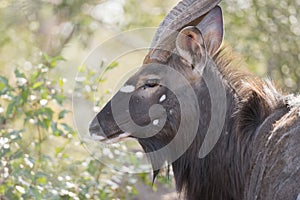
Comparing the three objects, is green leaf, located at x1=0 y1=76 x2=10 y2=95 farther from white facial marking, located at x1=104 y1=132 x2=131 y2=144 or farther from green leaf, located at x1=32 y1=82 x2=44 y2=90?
white facial marking, located at x1=104 y1=132 x2=131 y2=144

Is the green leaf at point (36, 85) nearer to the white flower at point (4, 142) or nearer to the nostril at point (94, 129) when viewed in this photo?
the white flower at point (4, 142)

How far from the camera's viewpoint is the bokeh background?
7.07 meters

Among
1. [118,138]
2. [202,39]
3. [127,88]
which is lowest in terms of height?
[118,138]

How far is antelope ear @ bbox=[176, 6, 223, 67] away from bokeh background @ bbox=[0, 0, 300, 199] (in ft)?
0.83

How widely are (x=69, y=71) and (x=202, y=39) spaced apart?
6264mm

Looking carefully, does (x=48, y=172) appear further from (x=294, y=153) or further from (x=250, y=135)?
(x=294, y=153)

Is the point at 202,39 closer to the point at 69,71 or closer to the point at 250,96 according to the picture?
the point at 250,96

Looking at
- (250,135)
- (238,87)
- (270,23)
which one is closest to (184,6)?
(238,87)

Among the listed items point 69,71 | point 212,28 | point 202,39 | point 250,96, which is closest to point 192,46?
point 202,39

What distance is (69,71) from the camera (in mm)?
12391

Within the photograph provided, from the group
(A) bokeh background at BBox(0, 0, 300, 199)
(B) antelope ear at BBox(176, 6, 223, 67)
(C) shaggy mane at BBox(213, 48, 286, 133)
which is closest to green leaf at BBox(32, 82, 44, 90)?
(A) bokeh background at BBox(0, 0, 300, 199)

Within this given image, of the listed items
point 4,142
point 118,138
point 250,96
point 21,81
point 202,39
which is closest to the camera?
point 250,96

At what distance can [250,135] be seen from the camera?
6086 mm

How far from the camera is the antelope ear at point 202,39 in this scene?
630 cm
